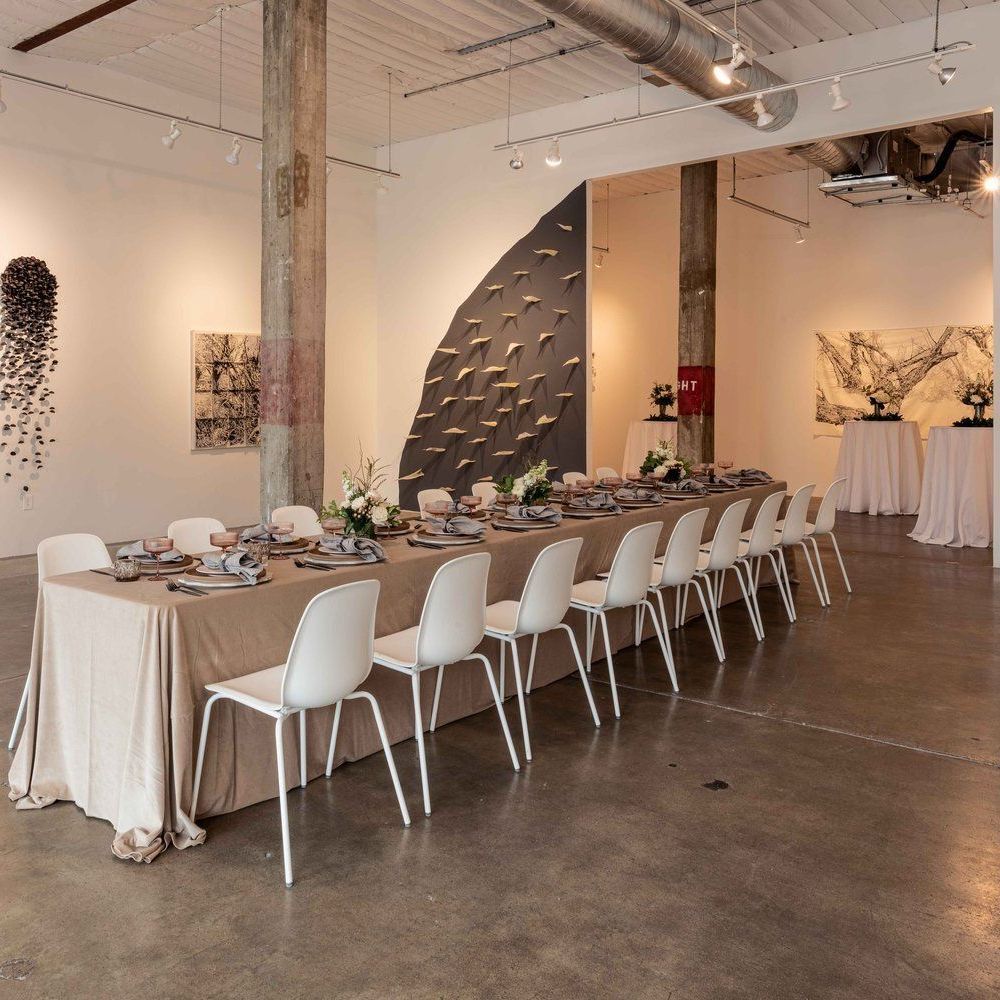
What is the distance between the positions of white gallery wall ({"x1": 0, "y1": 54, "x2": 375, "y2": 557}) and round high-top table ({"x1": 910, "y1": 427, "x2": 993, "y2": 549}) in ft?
23.0

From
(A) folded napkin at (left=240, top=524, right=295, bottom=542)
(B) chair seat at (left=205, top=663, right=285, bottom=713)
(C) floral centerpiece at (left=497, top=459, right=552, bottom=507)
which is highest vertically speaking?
(C) floral centerpiece at (left=497, top=459, right=552, bottom=507)

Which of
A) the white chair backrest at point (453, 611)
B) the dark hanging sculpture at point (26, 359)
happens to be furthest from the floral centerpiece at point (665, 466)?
the dark hanging sculpture at point (26, 359)

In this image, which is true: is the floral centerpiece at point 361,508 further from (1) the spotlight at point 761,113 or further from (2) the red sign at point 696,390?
(2) the red sign at point 696,390

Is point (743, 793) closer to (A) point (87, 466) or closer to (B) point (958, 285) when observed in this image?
(A) point (87, 466)

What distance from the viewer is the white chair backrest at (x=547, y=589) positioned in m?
3.71

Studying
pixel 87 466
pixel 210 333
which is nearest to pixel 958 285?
pixel 210 333

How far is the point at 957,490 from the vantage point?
30.3 feet

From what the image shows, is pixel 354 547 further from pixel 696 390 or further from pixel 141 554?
pixel 696 390

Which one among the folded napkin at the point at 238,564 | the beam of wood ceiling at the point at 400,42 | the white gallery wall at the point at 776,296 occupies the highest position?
the beam of wood ceiling at the point at 400,42

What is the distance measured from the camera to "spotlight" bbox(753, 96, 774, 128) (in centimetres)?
703

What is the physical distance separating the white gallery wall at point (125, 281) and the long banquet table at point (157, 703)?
5.52m

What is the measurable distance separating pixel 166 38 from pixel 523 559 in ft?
20.1

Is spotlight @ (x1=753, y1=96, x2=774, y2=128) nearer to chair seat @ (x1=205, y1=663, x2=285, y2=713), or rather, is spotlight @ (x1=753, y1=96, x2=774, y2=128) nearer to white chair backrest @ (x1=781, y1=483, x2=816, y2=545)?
white chair backrest @ (x1=781, y1=483, x2=816, y2=545)

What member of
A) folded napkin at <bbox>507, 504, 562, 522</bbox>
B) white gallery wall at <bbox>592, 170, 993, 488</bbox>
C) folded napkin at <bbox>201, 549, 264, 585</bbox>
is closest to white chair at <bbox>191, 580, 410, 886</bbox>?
folded napkin at <bbox>201, 549, 264, 585</bbox>
